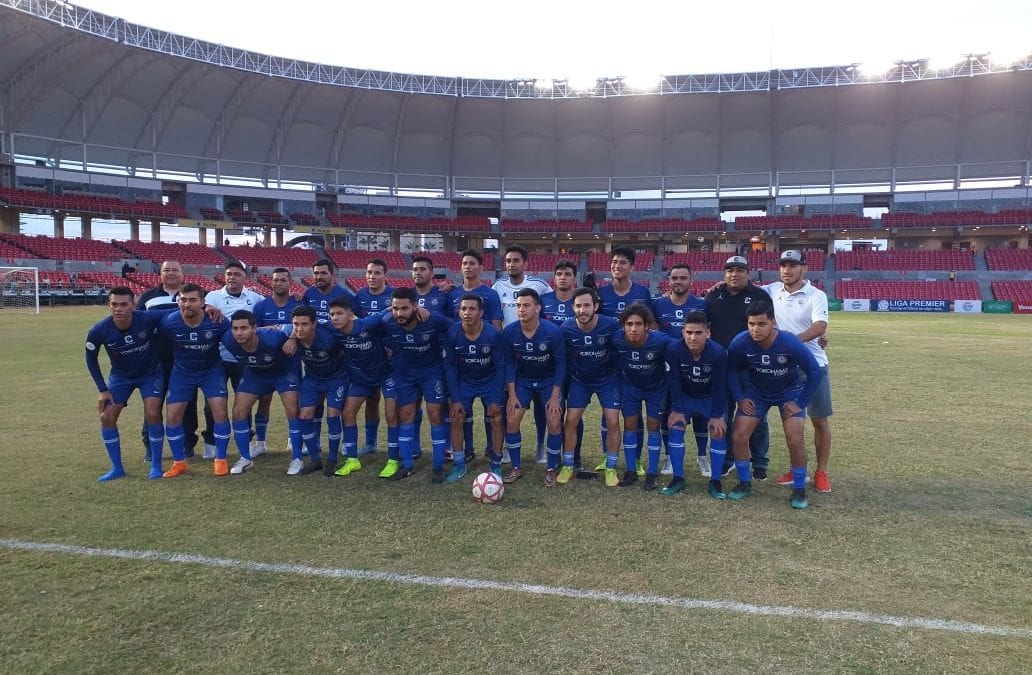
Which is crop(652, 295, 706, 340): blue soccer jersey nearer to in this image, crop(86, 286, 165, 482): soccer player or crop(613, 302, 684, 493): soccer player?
crop(613, 302, 684, 493): soccer player

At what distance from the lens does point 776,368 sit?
5.21 meters

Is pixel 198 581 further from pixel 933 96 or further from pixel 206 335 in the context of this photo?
pixel 933 96

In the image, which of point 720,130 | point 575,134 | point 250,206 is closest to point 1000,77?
point 720,130

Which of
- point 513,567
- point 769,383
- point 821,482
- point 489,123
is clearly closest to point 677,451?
point 769,383

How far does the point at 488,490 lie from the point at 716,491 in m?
2.14

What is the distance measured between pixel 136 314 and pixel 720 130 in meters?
49.1

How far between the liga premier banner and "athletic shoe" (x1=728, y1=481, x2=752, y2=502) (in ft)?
131

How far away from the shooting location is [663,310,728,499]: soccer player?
5.30 metres

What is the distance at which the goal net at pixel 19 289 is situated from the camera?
2883 cm

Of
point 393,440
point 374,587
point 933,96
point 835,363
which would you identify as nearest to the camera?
point 374,587

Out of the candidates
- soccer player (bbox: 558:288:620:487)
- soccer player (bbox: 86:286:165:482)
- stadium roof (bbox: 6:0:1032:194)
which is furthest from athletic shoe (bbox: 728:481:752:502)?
stadium roof (bbox: 6:0:1032:194)

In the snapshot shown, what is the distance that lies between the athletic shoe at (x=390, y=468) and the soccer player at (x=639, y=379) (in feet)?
7.70

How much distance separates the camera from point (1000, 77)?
40.3m

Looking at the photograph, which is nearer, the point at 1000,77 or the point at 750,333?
the point at 750,333
